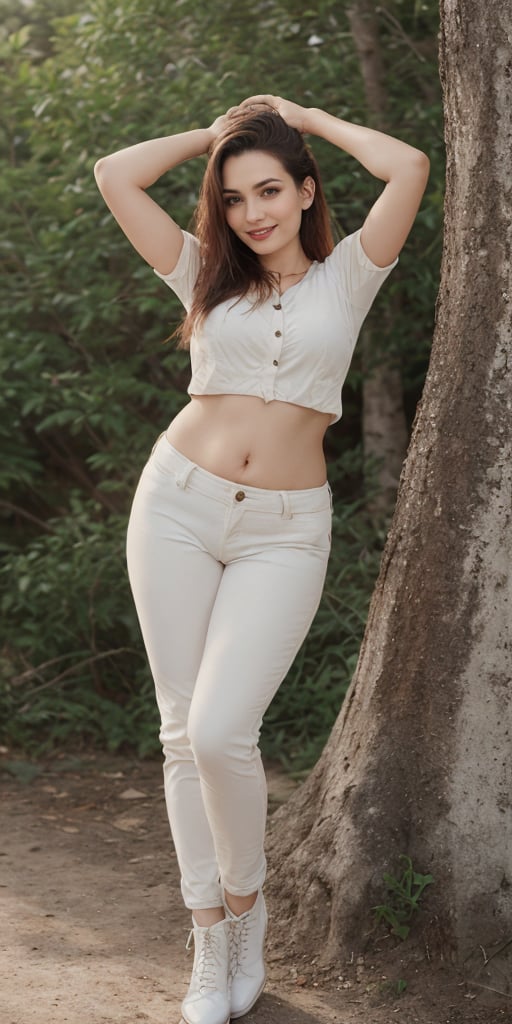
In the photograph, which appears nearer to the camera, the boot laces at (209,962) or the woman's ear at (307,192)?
the boot laces at (209,962)

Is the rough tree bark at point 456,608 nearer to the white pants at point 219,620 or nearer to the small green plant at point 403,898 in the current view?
the small green plant at point 403,898

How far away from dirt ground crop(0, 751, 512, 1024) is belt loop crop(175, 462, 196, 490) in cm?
133

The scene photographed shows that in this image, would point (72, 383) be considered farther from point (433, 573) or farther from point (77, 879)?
point (433, 573)

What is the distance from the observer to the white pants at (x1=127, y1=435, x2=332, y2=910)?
2.86 m

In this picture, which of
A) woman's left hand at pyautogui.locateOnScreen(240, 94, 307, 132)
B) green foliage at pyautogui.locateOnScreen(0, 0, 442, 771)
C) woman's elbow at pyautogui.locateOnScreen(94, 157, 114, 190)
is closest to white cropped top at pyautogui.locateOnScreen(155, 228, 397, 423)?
woman's left hand at pyautogui.locateOnScreen(240, 94, 307, 132)

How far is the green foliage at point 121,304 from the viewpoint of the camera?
17.6 ft

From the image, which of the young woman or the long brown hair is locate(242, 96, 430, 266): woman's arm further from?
the long brown hair

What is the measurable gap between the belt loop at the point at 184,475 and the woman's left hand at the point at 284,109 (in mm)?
899

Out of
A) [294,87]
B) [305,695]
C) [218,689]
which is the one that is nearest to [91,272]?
[294,87]

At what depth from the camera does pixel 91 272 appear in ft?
19.0

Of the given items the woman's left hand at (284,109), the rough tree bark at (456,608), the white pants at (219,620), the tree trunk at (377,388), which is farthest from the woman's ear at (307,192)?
the tree trunk at (377,388)

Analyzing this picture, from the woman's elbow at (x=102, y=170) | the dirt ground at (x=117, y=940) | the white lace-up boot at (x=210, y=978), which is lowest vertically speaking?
the dirt ground at (x=117, y=940)

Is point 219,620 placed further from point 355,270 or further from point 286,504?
point 355,270

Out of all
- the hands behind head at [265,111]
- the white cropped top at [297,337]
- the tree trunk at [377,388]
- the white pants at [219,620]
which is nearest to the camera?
the white pants at [219,620]
